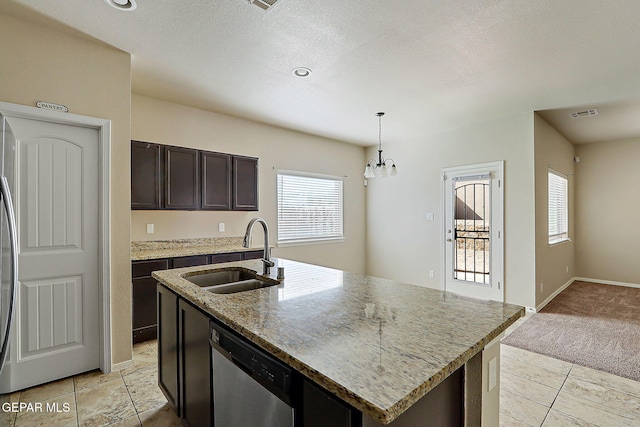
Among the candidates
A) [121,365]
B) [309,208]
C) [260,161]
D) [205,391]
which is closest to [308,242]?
[309,208]

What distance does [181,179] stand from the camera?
3.66 m

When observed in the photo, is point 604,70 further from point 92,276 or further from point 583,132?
point 92,276

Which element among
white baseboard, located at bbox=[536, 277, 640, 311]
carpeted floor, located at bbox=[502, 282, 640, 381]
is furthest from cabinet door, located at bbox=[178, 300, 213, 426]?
white baseboard, located at bbox=[536, 277, 640, 311]

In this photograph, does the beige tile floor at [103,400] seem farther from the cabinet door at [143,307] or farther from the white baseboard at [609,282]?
the white baseboard at [609,282]

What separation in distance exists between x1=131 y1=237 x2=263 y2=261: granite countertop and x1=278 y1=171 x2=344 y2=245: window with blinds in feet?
3.29

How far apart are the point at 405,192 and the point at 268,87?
3.33m

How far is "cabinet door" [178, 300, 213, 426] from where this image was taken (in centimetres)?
158

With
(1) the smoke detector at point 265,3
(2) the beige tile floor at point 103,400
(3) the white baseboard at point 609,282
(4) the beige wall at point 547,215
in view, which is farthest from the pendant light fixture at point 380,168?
(3) the white baseboard at point 609,282

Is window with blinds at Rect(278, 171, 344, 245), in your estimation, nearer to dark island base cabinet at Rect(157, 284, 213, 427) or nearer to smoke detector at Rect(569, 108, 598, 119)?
dark island base cabinet at Rect(157, 284, 213, 427)

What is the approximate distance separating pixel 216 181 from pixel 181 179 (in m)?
0.43

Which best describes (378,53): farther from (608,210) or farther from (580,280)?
(580,280)

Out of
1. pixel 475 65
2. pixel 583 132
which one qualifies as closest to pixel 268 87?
pixel 475 65

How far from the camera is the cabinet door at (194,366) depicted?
158cm

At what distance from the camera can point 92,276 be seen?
264cm
